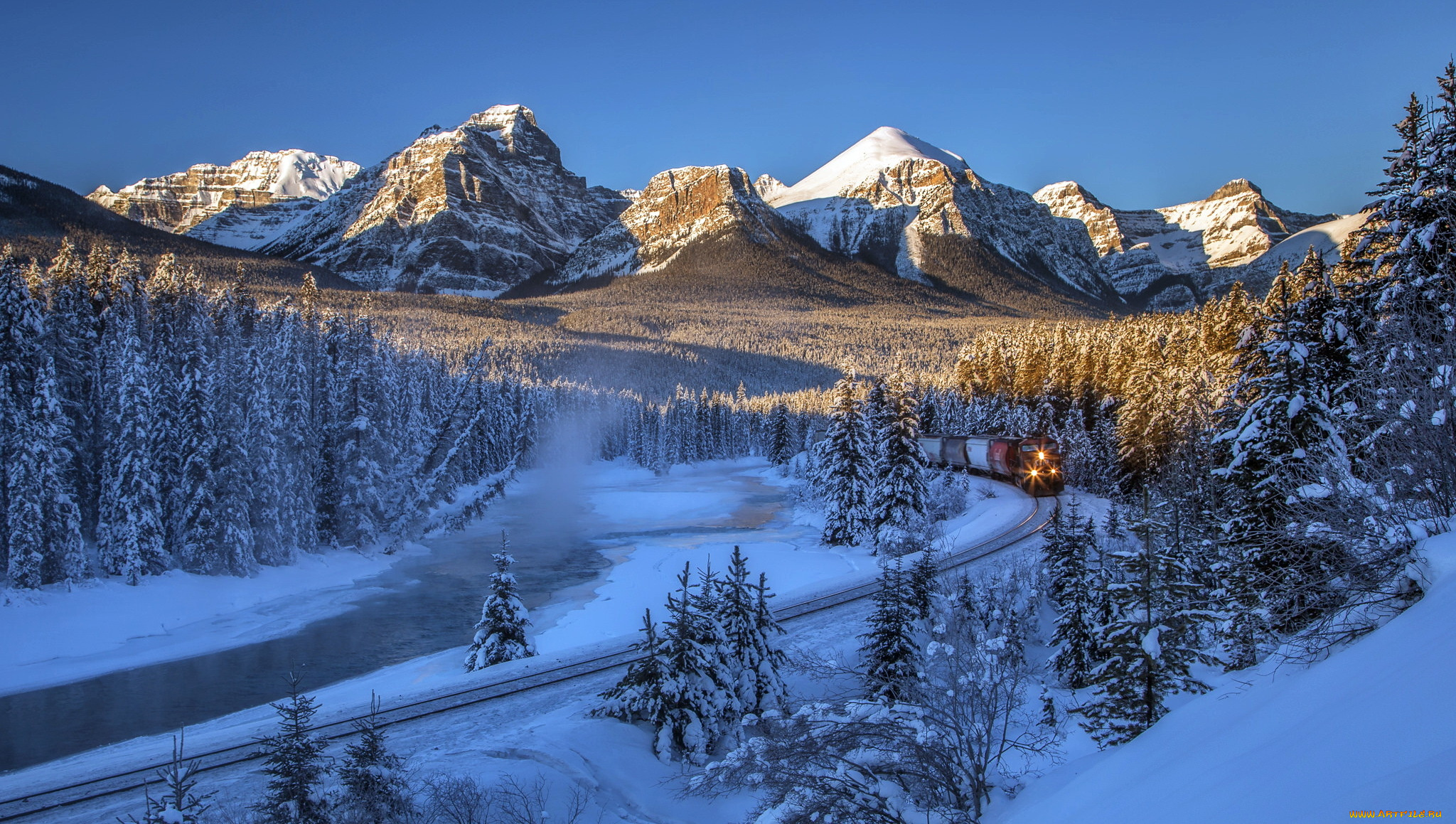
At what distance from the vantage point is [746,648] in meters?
15.4

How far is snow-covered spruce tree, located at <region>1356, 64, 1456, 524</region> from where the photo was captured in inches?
283

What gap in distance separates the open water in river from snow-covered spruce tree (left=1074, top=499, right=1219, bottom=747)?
69.1ft

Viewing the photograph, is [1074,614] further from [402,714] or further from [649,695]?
[402,714]

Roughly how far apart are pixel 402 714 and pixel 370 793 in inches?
303

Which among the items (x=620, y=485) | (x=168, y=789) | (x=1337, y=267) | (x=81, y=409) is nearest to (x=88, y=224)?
(x=620, y=485)

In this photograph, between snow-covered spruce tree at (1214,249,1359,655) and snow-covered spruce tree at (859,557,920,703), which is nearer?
snow-covered spruce tree at (1214,249,1359,655)

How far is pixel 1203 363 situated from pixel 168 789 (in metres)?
46.4

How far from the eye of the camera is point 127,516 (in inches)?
1123

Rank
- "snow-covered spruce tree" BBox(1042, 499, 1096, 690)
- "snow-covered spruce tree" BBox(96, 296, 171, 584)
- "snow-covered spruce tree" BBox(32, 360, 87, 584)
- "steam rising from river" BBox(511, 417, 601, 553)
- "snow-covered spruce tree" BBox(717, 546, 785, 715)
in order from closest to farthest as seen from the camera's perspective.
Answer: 1. "snow-covered spruce tree" BBox(717, 546, 785, 715)
2. "snow-covered spruce tree" BBox(1042, 499, 1096, 690)
3. "snow-covered spruce tree" BBox(32, 360, 87, 584)
4. "snow-covered spruce tree" BBox(96, 296, 171, 584)
5. "steam rising from river" BBox(511, 417, 601, 553)

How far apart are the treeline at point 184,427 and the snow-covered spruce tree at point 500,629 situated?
1817cm

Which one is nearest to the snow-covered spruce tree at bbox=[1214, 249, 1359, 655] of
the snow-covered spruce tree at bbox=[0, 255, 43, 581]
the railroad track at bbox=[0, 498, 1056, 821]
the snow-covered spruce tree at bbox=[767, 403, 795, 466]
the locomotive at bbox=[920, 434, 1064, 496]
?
the railroad track at bbox=[0, 498, 1056, 821]

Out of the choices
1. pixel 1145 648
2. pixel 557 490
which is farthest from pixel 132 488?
pixel 557 490

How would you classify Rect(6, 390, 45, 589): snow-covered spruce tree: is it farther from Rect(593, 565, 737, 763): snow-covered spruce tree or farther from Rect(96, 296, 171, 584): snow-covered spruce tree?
Rect(593, 565, 737, 763): snow-covered spruce tree

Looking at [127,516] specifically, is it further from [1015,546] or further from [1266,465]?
[1266,465]
